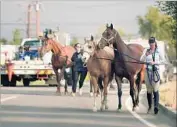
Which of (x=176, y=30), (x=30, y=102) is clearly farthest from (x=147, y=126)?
(x=176, y=30)

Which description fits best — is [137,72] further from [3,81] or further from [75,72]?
[3,81]

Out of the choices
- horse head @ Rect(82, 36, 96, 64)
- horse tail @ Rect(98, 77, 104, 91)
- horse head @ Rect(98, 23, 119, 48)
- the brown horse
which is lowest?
horse tail @ Rect(98, 77, 104, 91)

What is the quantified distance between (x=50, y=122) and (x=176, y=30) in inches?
492

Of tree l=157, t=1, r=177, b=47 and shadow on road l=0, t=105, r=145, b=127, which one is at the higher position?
tree l=157, t=1, r=177, b=47

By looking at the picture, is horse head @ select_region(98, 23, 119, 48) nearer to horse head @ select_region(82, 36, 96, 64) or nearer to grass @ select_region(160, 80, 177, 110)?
horse head @ select_region(82, 36, 96, 64)

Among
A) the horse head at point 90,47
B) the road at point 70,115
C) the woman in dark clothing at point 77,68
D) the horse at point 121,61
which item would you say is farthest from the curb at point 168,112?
the woman in dark clothing at point 77,68

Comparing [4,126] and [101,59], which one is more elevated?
[101,59]

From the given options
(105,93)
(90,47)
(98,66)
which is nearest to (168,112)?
(105,93)

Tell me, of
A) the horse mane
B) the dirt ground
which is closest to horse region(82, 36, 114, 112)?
the dirt ground

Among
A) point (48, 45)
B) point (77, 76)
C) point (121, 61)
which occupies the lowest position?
point (77, 76)

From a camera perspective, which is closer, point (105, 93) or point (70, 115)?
point (70, 115)

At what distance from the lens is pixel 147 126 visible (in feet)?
53.4

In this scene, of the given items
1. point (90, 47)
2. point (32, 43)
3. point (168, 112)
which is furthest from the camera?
point (32, 43)

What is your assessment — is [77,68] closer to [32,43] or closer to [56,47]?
[56,47]
